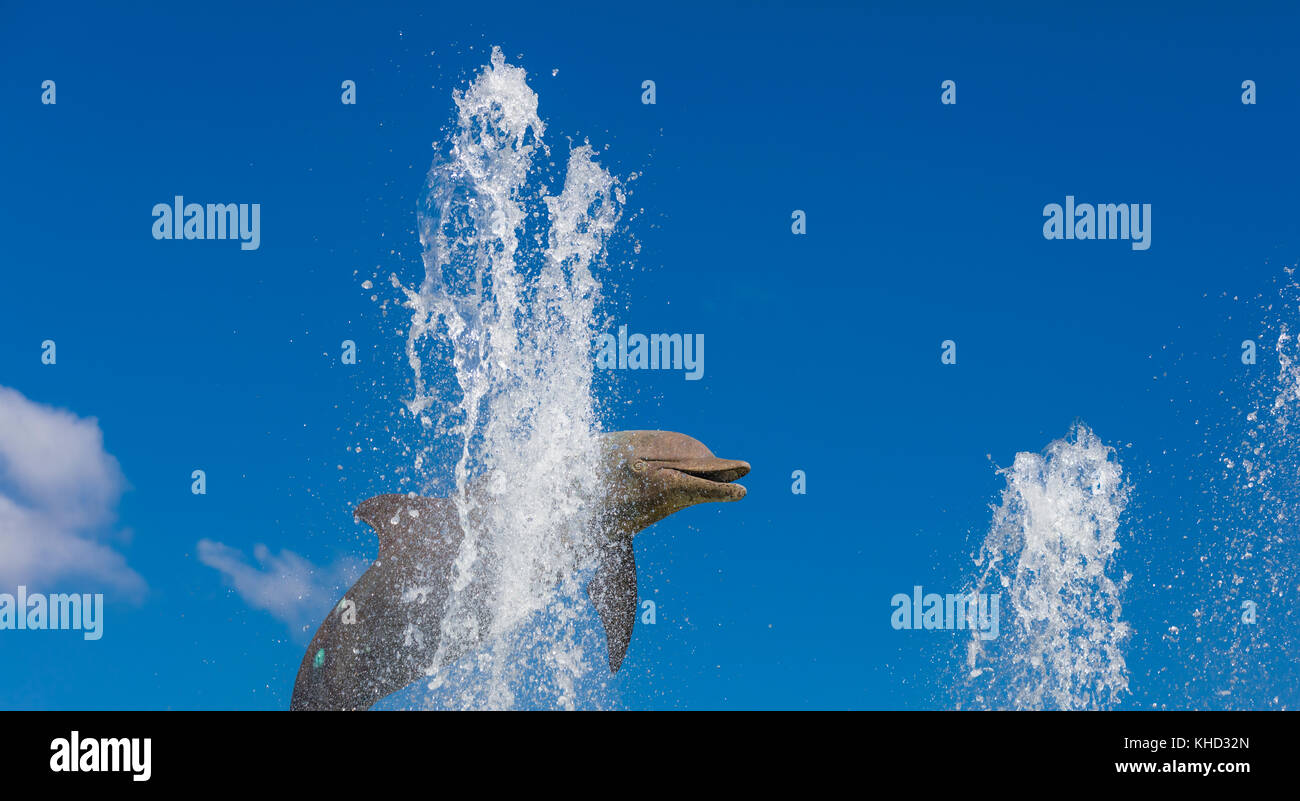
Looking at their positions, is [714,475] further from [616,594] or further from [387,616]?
[387,616]

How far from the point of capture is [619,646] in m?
14.7

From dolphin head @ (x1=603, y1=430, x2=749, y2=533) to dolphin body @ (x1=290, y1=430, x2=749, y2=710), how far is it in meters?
0.01

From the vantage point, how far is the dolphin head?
46.9 ft

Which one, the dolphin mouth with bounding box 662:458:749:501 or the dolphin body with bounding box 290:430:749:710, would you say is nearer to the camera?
the dolphin body with bounding box 290:430:749:710

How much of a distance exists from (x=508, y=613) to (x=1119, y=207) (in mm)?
15413

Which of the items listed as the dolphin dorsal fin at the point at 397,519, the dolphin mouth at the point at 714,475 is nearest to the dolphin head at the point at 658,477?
the dolphin mouth at the point at 714,475

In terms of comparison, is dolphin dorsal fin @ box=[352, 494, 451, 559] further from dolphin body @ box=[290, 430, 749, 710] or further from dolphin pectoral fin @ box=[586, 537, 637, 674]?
dolphin pectoral fin @ box=[586, 537, 637, 674]

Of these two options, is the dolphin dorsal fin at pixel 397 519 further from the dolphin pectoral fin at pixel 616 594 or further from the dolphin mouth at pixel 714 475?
the dolphin mouth at pixel 714 475

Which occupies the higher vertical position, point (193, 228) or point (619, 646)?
point (193, 228)

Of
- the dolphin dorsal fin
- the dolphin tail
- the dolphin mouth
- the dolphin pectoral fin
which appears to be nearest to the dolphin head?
the dolphin mouth

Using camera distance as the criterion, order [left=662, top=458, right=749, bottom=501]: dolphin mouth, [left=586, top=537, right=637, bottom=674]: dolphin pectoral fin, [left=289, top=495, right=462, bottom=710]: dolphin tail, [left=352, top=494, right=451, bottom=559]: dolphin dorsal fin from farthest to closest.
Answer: [left=586, top=537, right=637, bottom=674]: dolphin pectoral fin → [left=662, top=458, right=749, bottom=501]: dolphin mouth → [left=352, top=494, right=451, bottom=559]: dolphin dorsal fin → [left=289, top=495, right=462, bottom=710]: dolphin tail

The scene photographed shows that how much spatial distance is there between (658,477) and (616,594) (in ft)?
5.74
